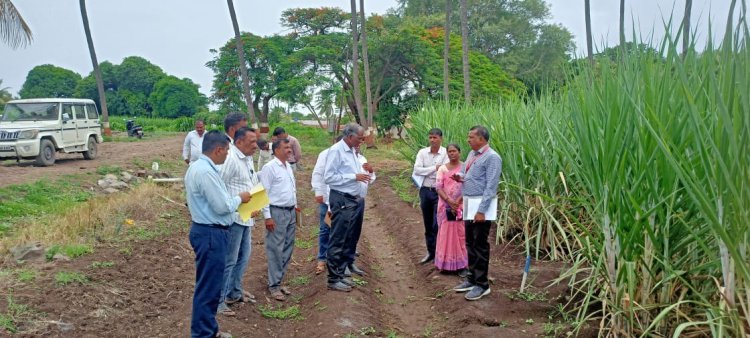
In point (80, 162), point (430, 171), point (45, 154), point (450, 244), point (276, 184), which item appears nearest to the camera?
point (276, 184)

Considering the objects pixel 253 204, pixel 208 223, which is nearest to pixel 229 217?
pixel 208 223

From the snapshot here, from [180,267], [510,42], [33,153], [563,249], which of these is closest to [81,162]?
[33,153]

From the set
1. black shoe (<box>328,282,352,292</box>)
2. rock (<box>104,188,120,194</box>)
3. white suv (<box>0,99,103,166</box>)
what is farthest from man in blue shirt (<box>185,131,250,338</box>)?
white suv (<box>0,99,103,166</box>)

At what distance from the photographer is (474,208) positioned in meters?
5.21

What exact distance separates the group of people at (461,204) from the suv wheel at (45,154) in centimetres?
1063

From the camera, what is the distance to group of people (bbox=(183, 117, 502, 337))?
13.9ft

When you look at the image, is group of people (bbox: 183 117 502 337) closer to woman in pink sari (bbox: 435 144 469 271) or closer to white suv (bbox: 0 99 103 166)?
woman in pink sari (bbox: 435 144 469 271)

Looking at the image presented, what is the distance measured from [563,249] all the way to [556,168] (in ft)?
3.06

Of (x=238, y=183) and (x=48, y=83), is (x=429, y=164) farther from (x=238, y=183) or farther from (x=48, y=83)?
(x=48, y=83)

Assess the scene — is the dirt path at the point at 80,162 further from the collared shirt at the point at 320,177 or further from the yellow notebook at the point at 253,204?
the yellow notebook at the point at 253,204

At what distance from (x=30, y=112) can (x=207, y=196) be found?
1251cm

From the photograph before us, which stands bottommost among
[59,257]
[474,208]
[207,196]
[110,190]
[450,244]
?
[450,244]

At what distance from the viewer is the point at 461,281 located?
20.1 feet

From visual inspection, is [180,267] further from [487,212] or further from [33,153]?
[33,153]
